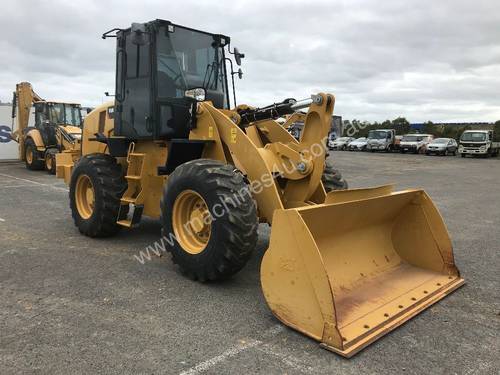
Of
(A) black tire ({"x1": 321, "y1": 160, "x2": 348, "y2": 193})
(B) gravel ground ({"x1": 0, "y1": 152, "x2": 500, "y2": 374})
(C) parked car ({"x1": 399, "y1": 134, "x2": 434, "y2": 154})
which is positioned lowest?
(B) gravel ground ({"x1": 0, "y1": 152, "x2": 500, "y2": 374})

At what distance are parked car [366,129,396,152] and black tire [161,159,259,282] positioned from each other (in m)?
34.8

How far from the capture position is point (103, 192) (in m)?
6.18

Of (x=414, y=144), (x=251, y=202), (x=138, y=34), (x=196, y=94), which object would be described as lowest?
(x=251, y=202)

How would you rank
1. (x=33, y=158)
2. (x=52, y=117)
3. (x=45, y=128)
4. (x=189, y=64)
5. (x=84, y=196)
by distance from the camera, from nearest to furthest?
(x=189, y=64) → (x=84, y=196) → (x=33, y=158) → (x=45, y=128) → (x=52, y=117)

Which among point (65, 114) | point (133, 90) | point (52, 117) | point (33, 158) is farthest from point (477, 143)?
point (133, 90)

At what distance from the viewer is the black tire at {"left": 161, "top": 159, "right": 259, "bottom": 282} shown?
4.28 meters

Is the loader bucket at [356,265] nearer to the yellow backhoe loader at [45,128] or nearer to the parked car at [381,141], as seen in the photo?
the yellow backhoe loader at [45,128]

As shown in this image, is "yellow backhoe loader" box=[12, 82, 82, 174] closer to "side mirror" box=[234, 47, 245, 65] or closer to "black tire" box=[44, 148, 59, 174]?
Answer: "black tire" box=[44, 148, 59, 174]

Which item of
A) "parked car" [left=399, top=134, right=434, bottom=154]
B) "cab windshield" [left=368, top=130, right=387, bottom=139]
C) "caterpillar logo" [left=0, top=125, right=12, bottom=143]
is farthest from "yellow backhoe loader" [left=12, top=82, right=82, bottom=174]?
"parked car" [left=399, top=134, right=434, bottom=154]

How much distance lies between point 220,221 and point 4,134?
1956 cm

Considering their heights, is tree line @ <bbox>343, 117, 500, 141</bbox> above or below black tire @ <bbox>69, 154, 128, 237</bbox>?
above

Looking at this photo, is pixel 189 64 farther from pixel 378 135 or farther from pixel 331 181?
pixel 378 135

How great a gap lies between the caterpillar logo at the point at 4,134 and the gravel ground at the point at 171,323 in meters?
16.2

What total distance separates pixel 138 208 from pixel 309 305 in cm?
323
